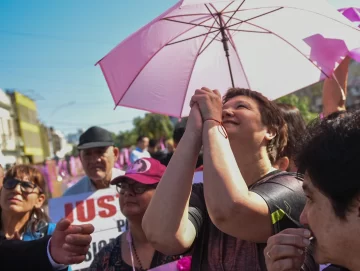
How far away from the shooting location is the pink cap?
2.58m

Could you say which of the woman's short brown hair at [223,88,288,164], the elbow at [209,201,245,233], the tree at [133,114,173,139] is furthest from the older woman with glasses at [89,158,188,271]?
the tree at [133,114,173,139]

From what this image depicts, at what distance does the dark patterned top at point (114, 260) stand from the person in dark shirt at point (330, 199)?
4.10ft

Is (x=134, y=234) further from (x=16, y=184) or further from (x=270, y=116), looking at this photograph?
(x=270, y=116)

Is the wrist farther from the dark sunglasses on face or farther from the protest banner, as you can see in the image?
the protest banner

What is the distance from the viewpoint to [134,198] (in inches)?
102

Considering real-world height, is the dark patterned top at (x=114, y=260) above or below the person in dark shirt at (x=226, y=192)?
below

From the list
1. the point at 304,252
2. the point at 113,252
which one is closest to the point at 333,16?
the point at 304,252

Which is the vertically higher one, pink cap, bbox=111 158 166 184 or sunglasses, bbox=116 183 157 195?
pink cap, bbox=111 158 166 184

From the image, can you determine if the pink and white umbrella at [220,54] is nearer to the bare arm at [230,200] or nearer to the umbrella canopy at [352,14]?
the umbrella canopy at [352,14]

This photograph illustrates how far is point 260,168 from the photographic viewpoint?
171 centimetres

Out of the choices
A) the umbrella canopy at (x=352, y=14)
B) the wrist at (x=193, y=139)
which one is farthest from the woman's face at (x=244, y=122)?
the umbrella canopy at (x=352, y=14)

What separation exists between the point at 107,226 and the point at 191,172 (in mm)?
2344

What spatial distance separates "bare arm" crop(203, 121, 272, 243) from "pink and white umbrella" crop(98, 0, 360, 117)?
4.20 ft

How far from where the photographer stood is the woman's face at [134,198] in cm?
255
